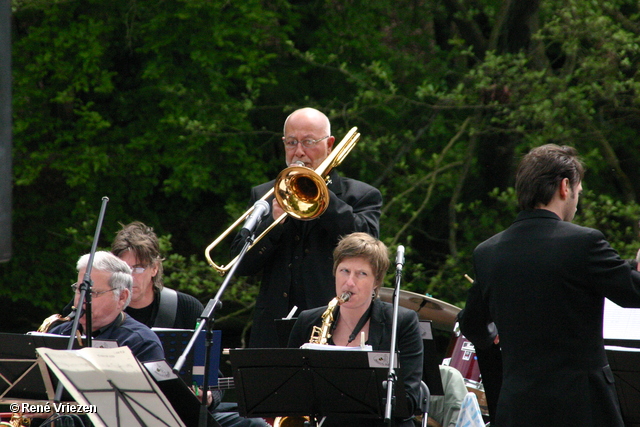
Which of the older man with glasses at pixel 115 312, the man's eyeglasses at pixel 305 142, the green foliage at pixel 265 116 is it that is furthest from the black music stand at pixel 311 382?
the green foliage at pixel 265 116

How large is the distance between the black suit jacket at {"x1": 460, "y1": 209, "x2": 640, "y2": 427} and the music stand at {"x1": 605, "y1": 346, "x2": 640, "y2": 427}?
0.48 meters

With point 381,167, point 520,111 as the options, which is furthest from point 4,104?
point 381,167

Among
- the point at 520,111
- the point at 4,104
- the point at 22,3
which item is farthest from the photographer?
the point at 22,3

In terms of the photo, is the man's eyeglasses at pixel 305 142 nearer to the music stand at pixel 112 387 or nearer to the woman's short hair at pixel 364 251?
the woman's short hair at pixel 364 251

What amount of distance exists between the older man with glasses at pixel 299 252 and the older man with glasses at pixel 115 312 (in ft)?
2.00

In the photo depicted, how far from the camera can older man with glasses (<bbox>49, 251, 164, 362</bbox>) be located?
13.8 ft

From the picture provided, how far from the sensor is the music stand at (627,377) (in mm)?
3529

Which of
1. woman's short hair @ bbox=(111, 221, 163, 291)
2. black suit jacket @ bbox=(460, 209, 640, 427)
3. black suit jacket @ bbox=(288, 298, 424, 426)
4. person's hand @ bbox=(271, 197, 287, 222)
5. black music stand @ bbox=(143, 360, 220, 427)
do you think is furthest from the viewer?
woman's short hair @ bbox=(111, 221, 163, 291)

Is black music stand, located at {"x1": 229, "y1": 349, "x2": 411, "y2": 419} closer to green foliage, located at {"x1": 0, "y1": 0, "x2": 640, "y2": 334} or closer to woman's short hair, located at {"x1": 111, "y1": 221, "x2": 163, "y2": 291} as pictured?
woman's short hair, located at {"x1": 111, "y1": 221, "x2": 163, "y2": 291}

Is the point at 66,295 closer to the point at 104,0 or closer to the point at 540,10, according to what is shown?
the point at 104,0

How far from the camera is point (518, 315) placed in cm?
314

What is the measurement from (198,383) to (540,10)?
6520 millimetres

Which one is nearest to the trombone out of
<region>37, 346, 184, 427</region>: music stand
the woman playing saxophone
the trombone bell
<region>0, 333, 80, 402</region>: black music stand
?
the trombone bell

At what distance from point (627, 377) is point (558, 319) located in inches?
30.0
